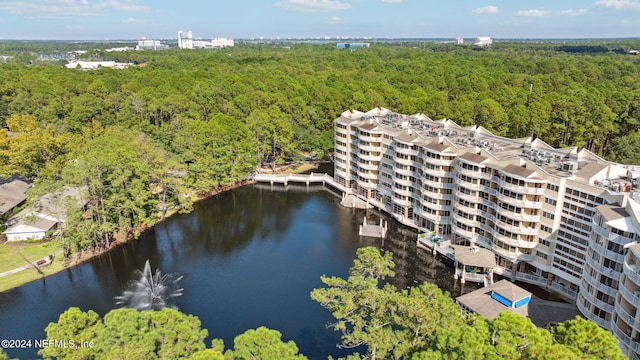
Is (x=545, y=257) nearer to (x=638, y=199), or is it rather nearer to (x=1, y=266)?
(x=638, y=199)

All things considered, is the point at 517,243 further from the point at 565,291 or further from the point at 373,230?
the point at 373,230

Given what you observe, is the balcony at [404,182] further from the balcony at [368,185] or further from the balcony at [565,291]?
→ the balcony at [565,291]

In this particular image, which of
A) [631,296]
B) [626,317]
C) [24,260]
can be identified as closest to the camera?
[631,296]

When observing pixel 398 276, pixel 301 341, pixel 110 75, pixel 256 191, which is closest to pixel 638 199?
pixel 398 276

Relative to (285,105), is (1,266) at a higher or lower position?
lower

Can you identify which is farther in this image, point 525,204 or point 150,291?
point 150,291

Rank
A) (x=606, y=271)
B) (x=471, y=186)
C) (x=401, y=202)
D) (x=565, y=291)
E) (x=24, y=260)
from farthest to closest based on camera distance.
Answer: (x=401, y=202)
(x=24, y=260)
(x=471, y=186)
(x=565, y=291)
(x=606, y=271)

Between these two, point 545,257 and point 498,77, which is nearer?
point 545,257

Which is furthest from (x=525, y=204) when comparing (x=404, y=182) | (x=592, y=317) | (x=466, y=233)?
(x=404, y=182)
